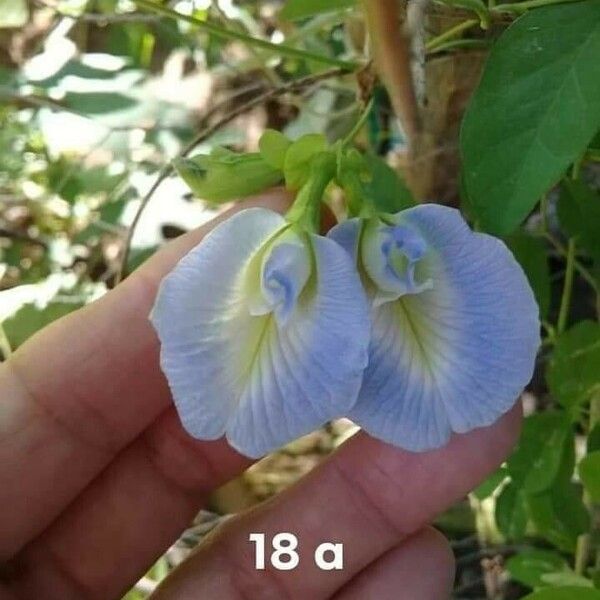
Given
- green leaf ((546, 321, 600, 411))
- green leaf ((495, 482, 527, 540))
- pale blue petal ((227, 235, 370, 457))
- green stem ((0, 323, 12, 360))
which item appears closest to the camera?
pale blue petal ((227, 235, 370, 457))

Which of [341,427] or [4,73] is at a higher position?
[4,73]

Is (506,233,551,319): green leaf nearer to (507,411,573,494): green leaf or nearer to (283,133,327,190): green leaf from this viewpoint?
(507,411,573,494): green leaf

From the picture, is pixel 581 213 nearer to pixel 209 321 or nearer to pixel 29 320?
pixel 209 321

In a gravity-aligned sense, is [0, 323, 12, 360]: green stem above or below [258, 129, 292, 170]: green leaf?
below

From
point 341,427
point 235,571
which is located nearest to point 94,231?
point 341,427

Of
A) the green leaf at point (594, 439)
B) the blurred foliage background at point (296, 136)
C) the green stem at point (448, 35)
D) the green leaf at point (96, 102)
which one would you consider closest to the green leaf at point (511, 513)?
the blurred foliage background at point (296, 136)

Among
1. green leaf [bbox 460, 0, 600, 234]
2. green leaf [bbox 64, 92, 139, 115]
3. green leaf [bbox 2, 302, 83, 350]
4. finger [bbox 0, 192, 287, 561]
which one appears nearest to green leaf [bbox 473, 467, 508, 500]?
finger [bbox 0, 192, 287, 561]

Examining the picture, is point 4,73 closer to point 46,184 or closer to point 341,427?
point 46,184
